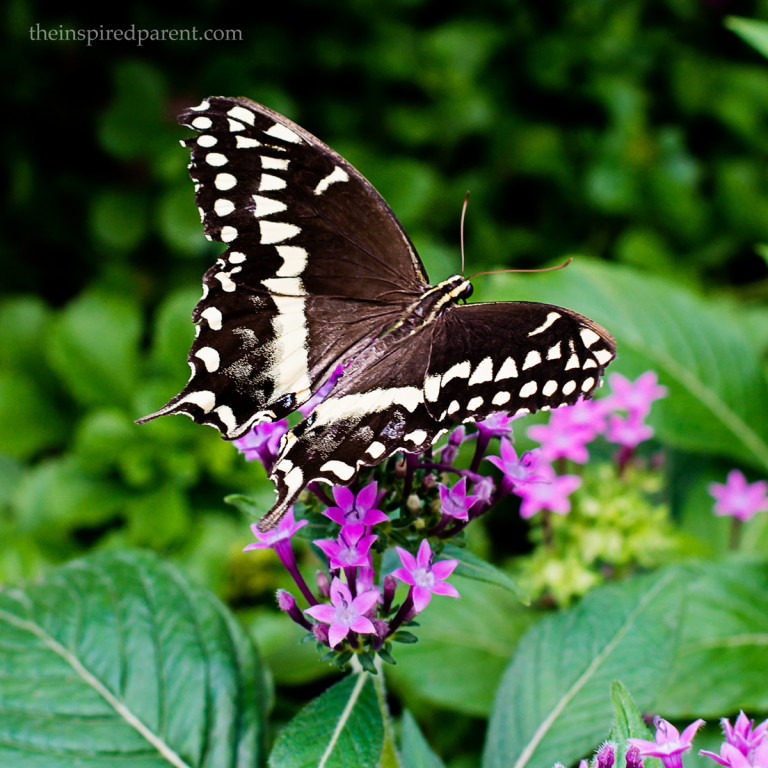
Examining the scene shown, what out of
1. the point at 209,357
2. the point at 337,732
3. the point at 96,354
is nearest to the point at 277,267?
the point at 209,357

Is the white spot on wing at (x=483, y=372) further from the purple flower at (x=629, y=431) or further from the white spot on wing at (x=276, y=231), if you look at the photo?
the purple flower at (x=629, y=431)

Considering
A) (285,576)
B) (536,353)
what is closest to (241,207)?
(536,353)

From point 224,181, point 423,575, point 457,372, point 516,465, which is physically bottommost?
point 423,575

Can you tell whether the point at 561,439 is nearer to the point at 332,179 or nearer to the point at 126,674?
the point at 332,179

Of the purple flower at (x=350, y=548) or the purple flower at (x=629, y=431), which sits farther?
the purple flower at (x=629, y=431)

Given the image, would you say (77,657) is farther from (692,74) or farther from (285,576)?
(692,74)

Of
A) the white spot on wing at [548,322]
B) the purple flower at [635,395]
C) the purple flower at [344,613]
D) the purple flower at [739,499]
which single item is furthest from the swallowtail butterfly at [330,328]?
the purple flower at [739,499]

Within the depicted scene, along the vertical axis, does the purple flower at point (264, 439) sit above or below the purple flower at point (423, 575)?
above

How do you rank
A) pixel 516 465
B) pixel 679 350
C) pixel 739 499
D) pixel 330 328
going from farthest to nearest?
pixel 679 350 < pixel 739 499 < pixel 330 328 < pixel 516 465
